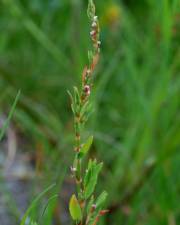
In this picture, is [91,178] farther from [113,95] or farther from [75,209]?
[113,95]

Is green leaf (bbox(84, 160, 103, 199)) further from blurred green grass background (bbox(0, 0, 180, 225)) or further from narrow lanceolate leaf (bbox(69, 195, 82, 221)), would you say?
blurred green grass background (bbox(0, 0, 180, 225))

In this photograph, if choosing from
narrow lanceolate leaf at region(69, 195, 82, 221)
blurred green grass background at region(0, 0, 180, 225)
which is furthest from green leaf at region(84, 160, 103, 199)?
blurred green grass background at region(0, 0, 180, 225)

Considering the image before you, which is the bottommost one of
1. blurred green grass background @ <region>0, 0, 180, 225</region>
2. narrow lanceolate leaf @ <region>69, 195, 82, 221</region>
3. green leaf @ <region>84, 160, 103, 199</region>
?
blurred green grass background @ <region>0, 0, 180, 225</region>

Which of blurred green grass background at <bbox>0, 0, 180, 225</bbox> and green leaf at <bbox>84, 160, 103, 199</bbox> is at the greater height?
green leaf at <bbox>84, 160, 103, 199</bbox>

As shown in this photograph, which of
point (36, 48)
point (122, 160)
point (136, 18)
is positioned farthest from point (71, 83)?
point (136, 18)

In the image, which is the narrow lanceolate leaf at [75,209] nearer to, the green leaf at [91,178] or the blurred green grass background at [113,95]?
the green leaf at [91,178]

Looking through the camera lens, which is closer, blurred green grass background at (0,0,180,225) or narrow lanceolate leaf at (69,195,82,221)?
narrow lanceolate leaf at (69,195,82,221)

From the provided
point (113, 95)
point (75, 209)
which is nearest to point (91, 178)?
point (75, 209)

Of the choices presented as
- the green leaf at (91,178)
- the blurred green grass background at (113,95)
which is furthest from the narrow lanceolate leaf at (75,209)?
the blurred green grass background at (113,95)

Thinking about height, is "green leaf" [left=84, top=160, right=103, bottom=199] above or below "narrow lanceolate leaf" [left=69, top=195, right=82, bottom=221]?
above
